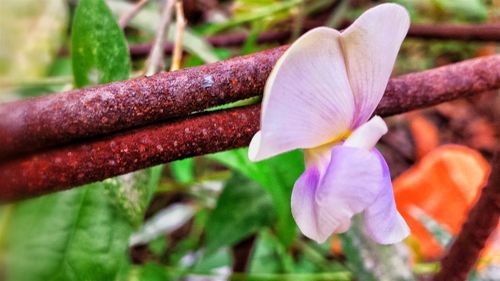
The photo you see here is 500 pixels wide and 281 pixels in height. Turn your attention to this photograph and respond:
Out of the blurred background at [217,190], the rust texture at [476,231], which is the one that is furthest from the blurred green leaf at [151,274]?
the rust texture at [476,231]

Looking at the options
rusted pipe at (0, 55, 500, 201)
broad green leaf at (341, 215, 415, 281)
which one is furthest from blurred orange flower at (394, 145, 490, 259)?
rusted pipe at (0, 55, 500, 201)

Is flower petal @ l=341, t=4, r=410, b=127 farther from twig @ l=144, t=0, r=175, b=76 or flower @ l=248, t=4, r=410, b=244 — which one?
twig @ l=144, t=0, r=175, b=76

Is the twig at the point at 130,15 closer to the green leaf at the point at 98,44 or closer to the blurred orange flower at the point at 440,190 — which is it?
the green leaf at the point at 98,44

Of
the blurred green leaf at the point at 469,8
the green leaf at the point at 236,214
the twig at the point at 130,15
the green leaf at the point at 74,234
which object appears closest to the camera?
the green leaf at the point at 74,234

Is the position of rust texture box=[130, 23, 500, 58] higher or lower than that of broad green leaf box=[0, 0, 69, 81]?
lower

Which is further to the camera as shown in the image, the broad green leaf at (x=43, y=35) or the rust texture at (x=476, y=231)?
the broad green leaf at (x=43, y=35)

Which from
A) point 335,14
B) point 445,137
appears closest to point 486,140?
point 445,137
